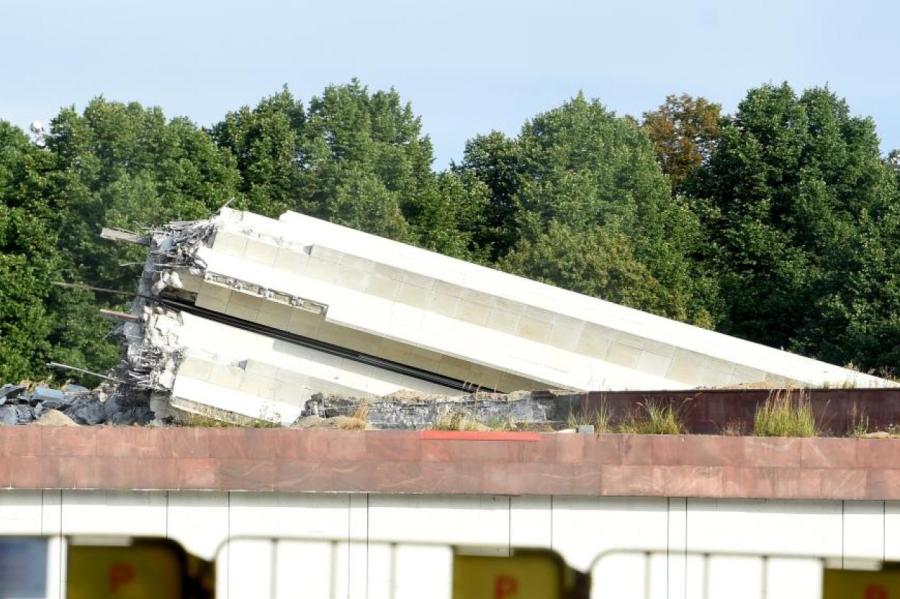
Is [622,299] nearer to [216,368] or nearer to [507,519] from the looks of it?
[216,368]

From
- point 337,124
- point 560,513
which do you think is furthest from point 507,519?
point 337,124

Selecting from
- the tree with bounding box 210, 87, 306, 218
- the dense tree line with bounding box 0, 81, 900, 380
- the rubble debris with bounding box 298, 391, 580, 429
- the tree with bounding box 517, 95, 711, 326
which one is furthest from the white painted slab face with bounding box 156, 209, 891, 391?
the tree with bounding box 210, 87, 306, 218

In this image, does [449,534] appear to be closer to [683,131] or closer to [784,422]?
[784,422]

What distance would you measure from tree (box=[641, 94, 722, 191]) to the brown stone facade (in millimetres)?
59819

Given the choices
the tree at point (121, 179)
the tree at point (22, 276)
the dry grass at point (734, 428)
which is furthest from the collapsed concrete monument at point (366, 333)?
the tree at point (22, 276)

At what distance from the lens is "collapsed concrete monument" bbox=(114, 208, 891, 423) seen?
29312mm

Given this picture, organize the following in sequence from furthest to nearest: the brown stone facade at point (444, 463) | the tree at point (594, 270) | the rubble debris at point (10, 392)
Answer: the tree at point (594, 270) < the rubble debris at point (10, 392) < the brown stone facade at point (444, 463)

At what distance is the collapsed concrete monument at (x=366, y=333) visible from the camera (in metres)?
29.3

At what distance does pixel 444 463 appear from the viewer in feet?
42.7

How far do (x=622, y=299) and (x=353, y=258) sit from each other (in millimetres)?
23480

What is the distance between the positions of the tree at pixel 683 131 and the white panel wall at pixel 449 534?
2357 inches

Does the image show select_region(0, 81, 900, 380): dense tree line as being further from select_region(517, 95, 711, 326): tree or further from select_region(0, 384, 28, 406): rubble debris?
select_region(0, 384, 28, 406): rubble debris

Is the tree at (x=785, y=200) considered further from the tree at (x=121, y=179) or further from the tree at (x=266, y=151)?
the tree at (x=121, y=179)

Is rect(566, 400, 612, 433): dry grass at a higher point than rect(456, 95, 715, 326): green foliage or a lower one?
lower
